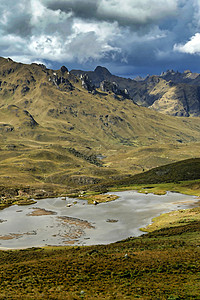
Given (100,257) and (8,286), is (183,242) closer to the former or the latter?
(100,257)

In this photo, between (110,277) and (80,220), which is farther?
(80,220)

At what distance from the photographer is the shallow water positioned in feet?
325

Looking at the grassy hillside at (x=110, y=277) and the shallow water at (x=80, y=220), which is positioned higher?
the grassy hillside at (x=110, y=277)

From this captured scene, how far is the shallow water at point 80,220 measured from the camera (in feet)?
325

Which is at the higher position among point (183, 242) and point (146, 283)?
point (146, 283)

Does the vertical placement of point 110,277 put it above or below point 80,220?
above

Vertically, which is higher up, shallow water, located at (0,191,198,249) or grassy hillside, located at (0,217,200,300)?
grassy hillside, located at (0,217,200,300)

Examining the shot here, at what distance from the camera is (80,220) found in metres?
131

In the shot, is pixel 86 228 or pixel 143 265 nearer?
pixel 143 265

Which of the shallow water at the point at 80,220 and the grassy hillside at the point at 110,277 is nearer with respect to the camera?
the grassy hillside at the point at 110,277

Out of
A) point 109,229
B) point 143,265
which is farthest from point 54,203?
point 143,265

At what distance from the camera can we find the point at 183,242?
68.8 meters

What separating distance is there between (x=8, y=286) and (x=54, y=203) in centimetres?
14469

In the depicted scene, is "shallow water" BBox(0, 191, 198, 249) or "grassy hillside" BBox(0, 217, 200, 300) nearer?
"grassy hillside" BBox(0, 217, 200, 300)
